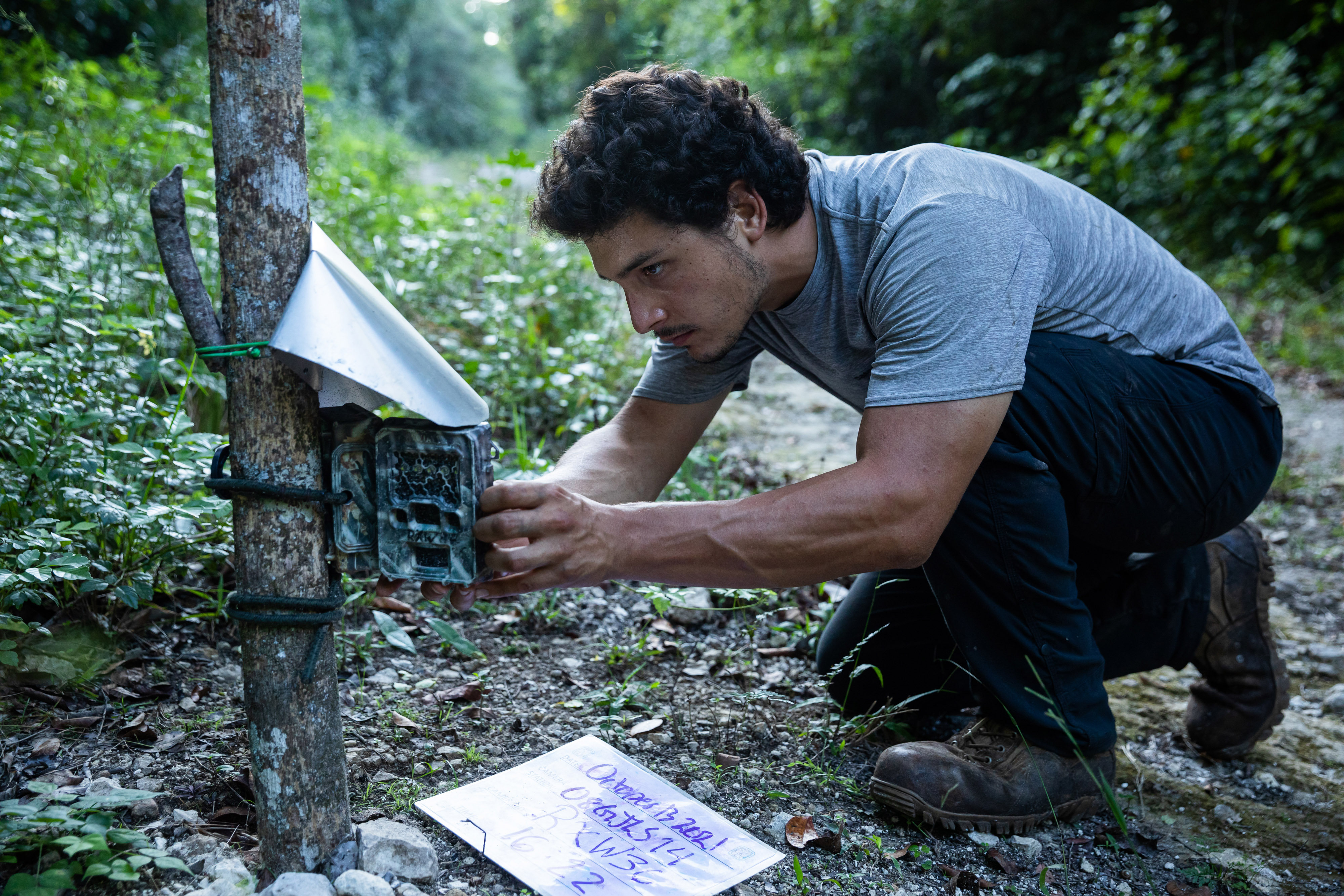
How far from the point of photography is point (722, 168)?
1.75 metres

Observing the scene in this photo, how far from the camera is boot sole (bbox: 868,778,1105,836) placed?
1.70m

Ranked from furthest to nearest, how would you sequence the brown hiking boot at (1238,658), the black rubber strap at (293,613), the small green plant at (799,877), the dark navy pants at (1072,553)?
the brown hiking boot at (1238,658), the dark navy pants at (1072,553), the small green plant at (799,877), the black rubber strap at (293,613)

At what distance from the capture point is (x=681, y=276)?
1750 millimetres

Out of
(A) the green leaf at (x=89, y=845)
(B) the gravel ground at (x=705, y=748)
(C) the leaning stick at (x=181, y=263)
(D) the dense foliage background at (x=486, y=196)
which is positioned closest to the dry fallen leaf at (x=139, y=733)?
(B) the gravel ground at (x=705, y=748)

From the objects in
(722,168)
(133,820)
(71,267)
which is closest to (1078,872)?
(722,168)

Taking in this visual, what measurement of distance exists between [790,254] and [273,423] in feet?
3.50

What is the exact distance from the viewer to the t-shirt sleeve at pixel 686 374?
6.81 ft

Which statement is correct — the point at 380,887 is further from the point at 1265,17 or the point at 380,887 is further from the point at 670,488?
the point at 1265,17

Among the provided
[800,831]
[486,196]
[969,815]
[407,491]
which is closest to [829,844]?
[800,831]

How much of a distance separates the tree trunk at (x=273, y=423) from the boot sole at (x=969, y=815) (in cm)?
100

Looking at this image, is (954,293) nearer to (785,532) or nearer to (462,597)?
(785,532)

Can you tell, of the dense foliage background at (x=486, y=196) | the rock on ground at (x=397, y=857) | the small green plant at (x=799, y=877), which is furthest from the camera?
the dense foliage background at (x=486, y=196)

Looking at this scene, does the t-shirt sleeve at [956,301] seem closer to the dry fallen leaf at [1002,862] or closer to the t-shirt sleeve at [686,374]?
the t-shirt sleeve at [686,374]

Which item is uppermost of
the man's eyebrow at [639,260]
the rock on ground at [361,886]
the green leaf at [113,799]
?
the man's eyebrow at [639,260]
